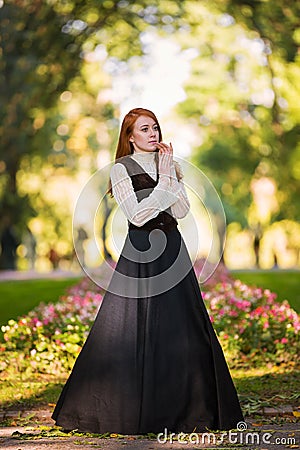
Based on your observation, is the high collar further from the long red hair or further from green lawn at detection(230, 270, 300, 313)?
green lawn at detection(230, 270, 300, 313)

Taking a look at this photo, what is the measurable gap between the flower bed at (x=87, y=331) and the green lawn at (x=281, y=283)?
457 centimetres

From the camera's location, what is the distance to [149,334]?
18.4 ft

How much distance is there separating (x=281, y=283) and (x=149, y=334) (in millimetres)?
13231

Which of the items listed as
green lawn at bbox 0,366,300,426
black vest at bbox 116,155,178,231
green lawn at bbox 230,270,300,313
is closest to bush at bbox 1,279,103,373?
green lawn at bbox 0,366,300,426

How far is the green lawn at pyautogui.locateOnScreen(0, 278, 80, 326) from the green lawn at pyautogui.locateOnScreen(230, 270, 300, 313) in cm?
399

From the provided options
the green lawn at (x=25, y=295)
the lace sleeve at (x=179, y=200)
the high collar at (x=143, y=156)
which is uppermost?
the high collar at (x=143, y=156)

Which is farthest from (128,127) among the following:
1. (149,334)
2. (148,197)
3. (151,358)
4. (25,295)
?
(25,295)

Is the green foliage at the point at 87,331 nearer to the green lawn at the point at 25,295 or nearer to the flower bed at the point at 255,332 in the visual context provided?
the flower bed at the point at 255,332

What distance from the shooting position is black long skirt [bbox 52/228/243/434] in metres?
5.55

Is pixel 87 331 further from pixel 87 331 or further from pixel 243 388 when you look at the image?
pixel 243 388

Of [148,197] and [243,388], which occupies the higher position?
[148,197]

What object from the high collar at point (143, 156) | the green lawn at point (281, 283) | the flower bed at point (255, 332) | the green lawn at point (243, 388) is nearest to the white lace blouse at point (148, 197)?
the high collar at point (143, 156)

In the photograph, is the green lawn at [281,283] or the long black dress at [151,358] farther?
the green lawn at [281,283]

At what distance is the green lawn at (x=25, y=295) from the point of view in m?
15.0
